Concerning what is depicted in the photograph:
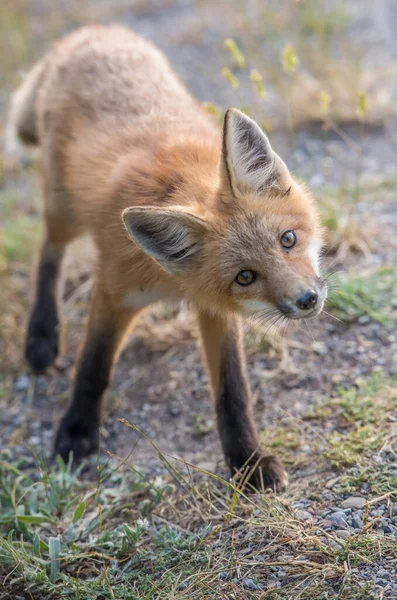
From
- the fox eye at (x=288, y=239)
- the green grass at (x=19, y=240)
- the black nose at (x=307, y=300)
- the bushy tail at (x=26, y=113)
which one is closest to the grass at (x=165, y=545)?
the black nose at (x=307, y=300)

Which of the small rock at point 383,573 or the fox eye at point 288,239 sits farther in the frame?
the fox eye at point 288,239

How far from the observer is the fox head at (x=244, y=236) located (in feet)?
9.31

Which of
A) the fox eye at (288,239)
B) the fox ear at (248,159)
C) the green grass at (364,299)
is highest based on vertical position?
the fox ear at (248,159)

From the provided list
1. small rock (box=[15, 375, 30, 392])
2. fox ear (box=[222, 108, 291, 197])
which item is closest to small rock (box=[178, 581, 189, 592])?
fox ear (box=[222, 108, 291, 197])

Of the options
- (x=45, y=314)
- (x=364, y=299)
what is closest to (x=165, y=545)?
(x=364, y=299)

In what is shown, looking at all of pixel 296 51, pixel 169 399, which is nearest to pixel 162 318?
pixel 169 399

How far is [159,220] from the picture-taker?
287 centimetres

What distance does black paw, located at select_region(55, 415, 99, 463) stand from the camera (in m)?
4.00

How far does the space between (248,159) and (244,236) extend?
1.07 feet

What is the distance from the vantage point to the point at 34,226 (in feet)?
19.5

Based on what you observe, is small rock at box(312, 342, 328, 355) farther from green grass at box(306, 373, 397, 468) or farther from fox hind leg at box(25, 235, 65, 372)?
fox hind leg at box(25, 235, 65, 372)

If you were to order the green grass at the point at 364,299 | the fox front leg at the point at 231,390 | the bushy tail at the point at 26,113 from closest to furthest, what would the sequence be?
the fox front leg at the point at 231,390 < the green grass at the point at 364,299 < the bushy tail at the point at 26,113

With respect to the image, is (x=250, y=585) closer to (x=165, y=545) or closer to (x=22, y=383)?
(x=165, y=545)

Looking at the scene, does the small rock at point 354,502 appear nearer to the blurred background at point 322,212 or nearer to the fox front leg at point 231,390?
the fox front leg at point 231,390
